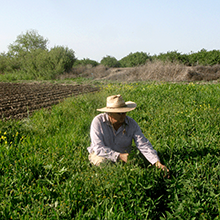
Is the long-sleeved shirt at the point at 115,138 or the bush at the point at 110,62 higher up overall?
the bush at the point at 110,62

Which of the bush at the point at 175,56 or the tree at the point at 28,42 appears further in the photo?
the tree at the point at 28,42

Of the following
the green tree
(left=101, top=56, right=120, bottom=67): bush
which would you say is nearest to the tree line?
the green tree

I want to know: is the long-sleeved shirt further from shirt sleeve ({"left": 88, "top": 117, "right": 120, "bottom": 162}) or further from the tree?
the tree

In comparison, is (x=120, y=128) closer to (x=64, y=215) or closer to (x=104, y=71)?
(x=64, y=215)

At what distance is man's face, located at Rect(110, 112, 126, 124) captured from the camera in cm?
313

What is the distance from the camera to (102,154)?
10.1 feet

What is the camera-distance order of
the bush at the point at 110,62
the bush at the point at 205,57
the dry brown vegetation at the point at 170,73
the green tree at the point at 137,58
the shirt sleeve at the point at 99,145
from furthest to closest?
the bush at the point at 110,62, the green tree at the point at 137,58, the bush at the point at 205,57, the dry brown vegetation at the point at 170,73, the shirt sleeve at the point at 99,145

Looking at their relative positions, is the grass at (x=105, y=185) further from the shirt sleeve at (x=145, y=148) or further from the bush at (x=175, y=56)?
the bush at (x=175, y=56)

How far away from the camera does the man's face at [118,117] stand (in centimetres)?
313

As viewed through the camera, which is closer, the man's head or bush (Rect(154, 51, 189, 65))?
the man's head

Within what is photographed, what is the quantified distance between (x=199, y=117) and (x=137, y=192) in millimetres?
3707

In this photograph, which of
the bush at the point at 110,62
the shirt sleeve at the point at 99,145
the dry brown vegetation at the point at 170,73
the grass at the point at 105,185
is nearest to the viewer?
the grass at the point at 105,185

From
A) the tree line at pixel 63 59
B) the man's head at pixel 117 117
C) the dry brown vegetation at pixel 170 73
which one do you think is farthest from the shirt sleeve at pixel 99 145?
the tree line at pixel 63 59

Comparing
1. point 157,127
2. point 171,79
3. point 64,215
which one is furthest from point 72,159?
point 171,79
